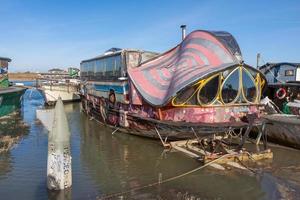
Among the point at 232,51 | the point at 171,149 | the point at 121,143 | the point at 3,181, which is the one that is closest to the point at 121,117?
the point at 121,143

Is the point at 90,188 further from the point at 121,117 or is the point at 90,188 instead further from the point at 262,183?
the point at 121,117

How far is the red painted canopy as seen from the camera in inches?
511

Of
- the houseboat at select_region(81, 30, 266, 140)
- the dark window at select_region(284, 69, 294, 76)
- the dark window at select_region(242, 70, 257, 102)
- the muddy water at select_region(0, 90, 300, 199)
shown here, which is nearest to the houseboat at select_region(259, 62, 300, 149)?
the dark window at select_region(284, 69, 294, 76)

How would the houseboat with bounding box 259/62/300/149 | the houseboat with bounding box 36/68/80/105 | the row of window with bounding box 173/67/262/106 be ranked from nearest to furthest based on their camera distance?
the row of window with bounding box 173/67/262/106 → the houseboat with bounding box 259/62/300/149 → the houseboat with bounding box 36/68/80/105

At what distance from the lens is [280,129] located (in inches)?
556

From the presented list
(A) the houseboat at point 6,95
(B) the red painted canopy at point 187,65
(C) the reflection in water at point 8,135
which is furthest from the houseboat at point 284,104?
(A) the houseboat at point 6,95

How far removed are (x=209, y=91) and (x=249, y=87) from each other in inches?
72.7

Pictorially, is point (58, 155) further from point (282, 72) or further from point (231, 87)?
point (282, 72)

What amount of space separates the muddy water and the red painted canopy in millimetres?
2262

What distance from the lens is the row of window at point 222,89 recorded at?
1294cm

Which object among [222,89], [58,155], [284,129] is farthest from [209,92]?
[58,155]

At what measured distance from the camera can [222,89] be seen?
43.5 feet

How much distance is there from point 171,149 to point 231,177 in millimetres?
3860

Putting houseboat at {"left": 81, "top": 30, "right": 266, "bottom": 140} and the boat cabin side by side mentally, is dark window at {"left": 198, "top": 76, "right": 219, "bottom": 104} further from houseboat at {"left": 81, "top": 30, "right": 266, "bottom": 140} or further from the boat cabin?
the boat cabin
